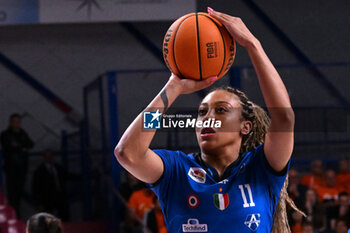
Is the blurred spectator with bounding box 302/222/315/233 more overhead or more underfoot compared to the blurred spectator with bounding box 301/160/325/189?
more underfoot

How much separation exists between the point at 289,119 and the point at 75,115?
7.27 meters

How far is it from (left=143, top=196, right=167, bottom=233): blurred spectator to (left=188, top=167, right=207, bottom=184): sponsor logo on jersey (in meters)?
3.69

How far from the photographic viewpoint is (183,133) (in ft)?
24.9

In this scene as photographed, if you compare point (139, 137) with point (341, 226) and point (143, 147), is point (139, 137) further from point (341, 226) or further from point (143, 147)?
point (341, 226)

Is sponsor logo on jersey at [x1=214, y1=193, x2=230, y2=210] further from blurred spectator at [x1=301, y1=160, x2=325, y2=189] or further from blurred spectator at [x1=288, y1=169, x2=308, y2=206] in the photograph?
blurred spectator at [x1=301, y1=160, x2=325, y2=189]

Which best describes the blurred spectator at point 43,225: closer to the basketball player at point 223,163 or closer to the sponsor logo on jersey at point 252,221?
the basketball player at point 223,163

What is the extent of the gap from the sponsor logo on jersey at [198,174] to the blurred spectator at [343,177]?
4576 millimetres

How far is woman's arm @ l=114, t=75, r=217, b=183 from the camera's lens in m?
2.21

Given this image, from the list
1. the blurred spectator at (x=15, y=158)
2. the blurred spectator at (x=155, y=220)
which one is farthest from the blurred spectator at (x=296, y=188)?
the blurred spectator at (x=15, y=158)

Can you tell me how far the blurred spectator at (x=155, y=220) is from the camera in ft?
19.9

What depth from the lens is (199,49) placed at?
8.18 ft

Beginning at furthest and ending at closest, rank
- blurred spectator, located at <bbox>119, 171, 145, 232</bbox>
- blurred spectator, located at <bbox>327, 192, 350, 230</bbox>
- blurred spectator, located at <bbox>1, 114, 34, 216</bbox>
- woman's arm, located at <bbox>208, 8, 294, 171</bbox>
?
blurred spectator, located at <bbox>1, 114, 34, 216</bbox> → blurred spectator, located at <bbox>119, 171, 145, 232</bbox> → blurred spectator, located at <bbox>327, 192, 350, 230</bbox> → woman's arm, located at <bbox>208, 8, 294, 171</bbox>

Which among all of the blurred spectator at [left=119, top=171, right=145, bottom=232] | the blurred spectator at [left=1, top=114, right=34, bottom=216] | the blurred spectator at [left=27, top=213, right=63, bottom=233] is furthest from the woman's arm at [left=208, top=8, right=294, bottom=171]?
the blurred spectator at [left=1, top=114, right=34, bottom=216]

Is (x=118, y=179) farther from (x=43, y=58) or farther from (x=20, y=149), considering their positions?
(x=43, y=58)
